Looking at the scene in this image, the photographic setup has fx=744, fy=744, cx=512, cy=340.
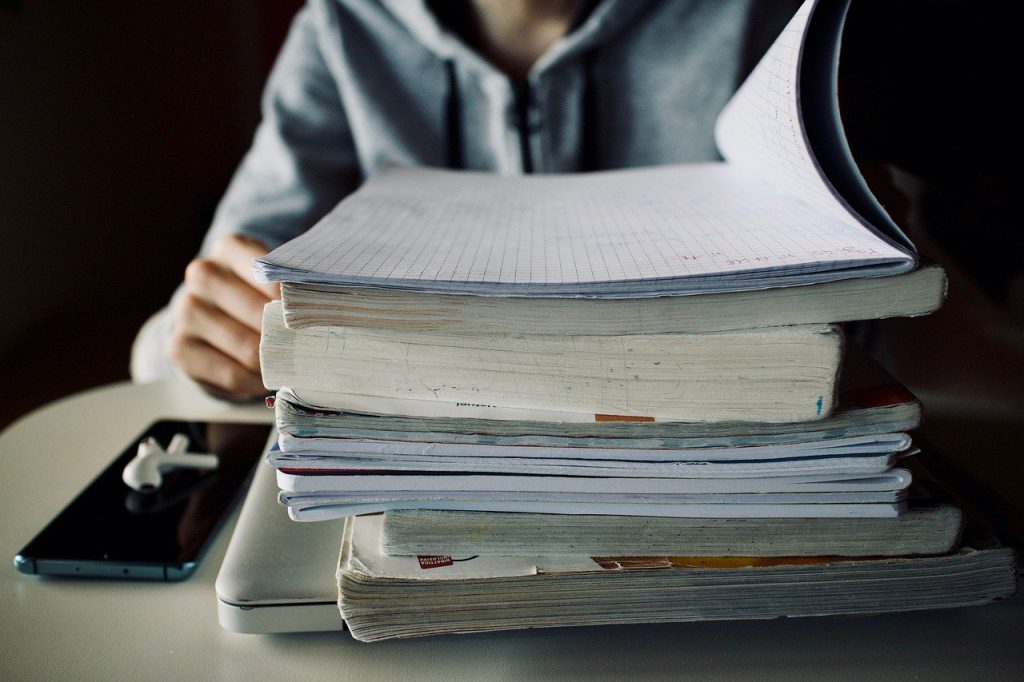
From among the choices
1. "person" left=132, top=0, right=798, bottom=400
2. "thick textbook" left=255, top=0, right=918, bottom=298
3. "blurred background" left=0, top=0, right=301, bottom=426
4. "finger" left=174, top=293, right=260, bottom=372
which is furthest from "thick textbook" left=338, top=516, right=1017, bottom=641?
"blurred background" left=0, top=0, right=301, bottom=426

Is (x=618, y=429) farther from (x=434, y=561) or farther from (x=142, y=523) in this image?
(x=142, y=523)

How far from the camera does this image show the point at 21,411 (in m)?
1.61

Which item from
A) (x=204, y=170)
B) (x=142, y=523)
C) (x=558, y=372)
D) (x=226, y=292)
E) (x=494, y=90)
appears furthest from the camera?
(x=204, y=170)

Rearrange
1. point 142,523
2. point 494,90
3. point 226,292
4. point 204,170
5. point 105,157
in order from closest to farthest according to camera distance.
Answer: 1. point 142,523
2. point 226,292
3. point 494,90
4. point 105,157
5. point 204,170

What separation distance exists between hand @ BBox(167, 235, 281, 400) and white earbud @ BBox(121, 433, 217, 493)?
0.26 feet

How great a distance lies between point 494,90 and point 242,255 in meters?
0.38

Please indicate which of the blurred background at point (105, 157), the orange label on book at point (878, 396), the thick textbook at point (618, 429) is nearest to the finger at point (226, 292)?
the thick textbook at point (618, 429)

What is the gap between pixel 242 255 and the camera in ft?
1.77

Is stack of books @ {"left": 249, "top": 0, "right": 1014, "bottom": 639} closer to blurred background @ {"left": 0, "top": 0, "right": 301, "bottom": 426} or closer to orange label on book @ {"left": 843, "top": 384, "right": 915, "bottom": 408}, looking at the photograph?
orange label on book @ {"left": 843, "top": 384, "right": 915, "bottom": 408}

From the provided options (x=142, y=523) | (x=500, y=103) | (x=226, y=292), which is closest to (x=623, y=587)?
(x=142, y=523)

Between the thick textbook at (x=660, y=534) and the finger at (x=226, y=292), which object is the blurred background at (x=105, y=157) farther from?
the thick textbook at (x=660, y=534)

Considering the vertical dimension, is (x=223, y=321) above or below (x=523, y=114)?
below

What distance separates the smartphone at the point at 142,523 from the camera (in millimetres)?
372

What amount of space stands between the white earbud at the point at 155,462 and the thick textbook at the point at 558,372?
20 centimetres
